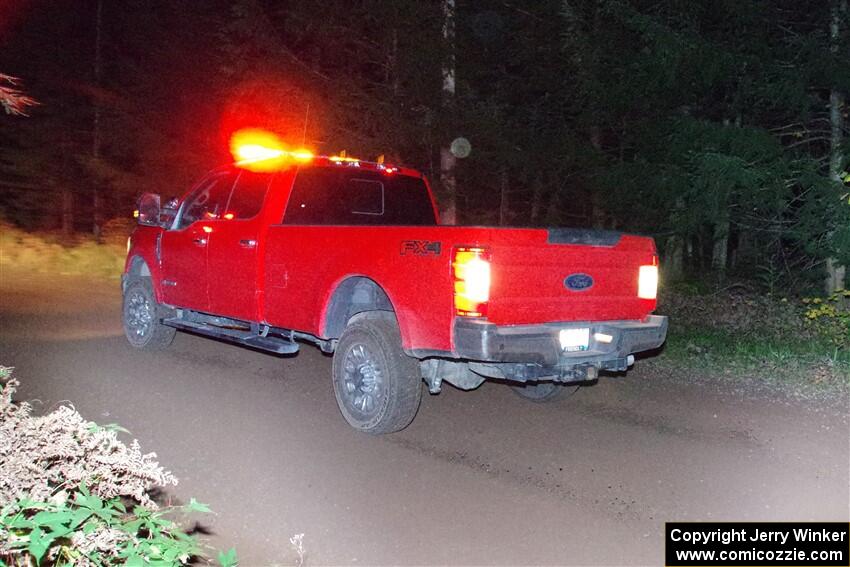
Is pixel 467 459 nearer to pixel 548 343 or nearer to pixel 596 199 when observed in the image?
pixel 548 343

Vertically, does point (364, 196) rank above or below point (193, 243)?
above

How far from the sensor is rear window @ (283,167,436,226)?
22.7 feet

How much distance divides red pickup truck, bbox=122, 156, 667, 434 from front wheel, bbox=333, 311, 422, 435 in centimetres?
1

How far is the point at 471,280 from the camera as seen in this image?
16.0 feet

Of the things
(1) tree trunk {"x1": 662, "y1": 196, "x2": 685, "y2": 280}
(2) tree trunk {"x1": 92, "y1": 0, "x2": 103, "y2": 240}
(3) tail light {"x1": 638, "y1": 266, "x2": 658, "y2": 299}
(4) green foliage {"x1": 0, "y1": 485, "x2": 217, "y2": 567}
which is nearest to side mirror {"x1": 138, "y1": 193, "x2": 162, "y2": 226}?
(3) tail light {"x1": 638, "y1": 266, "x2": 658, "y2": 299}

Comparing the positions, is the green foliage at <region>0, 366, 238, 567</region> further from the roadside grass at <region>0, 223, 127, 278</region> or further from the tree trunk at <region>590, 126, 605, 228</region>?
the roadside grass at <region>0, 223, 127, 278</region>

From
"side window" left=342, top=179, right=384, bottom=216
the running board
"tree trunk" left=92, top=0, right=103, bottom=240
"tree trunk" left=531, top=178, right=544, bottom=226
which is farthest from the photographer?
"tree trunk" left=92, top=0, right=103, bottom=240

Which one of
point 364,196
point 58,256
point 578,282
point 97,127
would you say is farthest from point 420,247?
point 97,127

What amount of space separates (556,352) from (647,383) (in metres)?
2.75

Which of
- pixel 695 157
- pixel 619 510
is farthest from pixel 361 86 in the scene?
pixel 619 510

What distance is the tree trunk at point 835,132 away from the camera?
11719 millimetres

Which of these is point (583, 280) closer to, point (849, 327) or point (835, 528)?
point (835, 528)

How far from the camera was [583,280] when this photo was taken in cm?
550

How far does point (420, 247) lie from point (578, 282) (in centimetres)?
125
